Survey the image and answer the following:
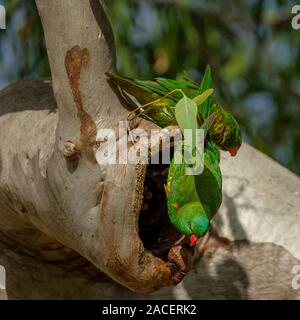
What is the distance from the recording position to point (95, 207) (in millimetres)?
1564

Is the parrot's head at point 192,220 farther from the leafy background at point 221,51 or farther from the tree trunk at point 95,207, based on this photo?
the leafy background at point 221,51

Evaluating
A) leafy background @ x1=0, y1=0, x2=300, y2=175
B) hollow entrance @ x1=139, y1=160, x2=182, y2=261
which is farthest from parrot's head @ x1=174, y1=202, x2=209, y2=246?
leafy background @ x1=0, y1=0, x2=300, y2=175

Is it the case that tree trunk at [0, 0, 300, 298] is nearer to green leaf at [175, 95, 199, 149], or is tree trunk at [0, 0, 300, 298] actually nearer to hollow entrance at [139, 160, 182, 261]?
hollow entrance at [139, 160, 182, 261]

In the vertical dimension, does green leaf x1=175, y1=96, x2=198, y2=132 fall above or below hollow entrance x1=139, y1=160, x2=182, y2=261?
above

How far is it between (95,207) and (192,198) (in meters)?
0.18

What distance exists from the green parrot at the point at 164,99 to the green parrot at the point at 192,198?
4.7 inches

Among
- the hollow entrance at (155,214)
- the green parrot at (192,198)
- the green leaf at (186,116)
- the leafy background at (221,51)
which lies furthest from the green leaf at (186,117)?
the leafy background at (221,51)

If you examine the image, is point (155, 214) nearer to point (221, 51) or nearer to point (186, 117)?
point (186, 117)

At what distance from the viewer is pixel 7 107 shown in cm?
192

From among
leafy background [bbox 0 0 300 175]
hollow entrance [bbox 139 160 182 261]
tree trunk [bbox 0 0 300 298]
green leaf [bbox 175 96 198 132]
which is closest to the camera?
green leaf [bbox 175 96 198 132]

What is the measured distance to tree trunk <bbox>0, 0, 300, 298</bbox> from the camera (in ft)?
5.10

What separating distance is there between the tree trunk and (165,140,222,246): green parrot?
60mm

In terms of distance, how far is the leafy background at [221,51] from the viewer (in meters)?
2.74

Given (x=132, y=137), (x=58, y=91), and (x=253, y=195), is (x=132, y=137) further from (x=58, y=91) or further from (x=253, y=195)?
(x=253, y=195)
